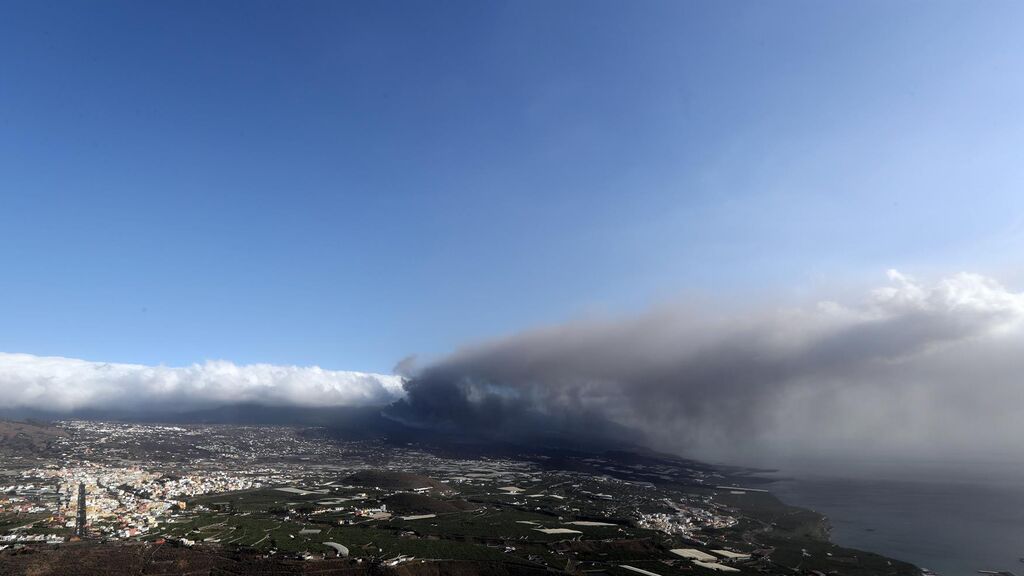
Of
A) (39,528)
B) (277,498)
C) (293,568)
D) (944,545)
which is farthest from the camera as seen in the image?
(277,498)

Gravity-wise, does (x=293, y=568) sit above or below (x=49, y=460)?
above

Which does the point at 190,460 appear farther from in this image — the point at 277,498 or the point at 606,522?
the point at 606,522

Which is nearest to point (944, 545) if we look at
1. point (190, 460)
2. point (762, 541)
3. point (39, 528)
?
point (762, 541)

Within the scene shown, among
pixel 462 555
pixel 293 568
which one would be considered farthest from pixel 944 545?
pixel 293 568

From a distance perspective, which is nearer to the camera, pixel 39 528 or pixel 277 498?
pixel 39 528

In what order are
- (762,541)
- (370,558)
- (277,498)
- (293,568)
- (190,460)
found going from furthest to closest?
(190,460) < (277,498) < (762,541) < (370,558) < (293,568)

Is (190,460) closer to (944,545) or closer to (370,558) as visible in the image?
(370,558)
